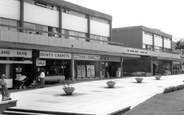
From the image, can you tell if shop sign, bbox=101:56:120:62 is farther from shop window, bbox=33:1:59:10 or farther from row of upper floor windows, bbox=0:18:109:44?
shop window, bbox=33:1:59:10

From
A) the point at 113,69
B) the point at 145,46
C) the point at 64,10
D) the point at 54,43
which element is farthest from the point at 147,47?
the point at 54,43

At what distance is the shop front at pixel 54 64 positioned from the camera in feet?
83.4

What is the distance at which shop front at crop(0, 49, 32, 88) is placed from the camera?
21250mm

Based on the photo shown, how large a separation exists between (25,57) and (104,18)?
20696 mm

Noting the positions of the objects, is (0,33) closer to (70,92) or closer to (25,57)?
(25,57)

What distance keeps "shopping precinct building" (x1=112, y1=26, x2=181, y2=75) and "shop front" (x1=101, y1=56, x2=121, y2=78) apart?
5486 mm

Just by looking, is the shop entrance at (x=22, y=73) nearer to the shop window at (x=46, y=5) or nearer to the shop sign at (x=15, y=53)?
the shop sign at (x=15, y=53)

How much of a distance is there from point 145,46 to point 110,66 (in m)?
16.0

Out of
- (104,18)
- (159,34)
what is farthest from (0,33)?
(159,34)

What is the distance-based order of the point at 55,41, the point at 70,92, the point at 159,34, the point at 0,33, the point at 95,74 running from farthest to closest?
the point at 159,34
the point at 95,74
the point at 55,41
the point at 0,33
the point at 70,92

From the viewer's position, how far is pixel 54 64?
27.8m

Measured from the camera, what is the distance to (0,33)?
65.5ft

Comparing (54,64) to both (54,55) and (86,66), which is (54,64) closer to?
(54,55)

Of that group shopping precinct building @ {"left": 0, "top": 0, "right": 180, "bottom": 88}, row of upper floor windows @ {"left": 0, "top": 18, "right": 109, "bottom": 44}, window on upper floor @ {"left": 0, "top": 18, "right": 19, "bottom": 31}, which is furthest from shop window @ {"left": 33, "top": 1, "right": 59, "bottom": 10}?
window on upper floor @ {"left": 0, "top": 18, "right": 19, "bottom": 31}
